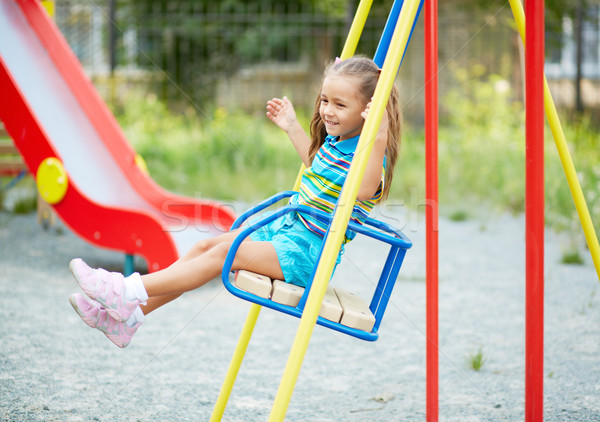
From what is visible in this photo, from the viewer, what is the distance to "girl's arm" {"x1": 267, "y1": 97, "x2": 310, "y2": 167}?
2246mm

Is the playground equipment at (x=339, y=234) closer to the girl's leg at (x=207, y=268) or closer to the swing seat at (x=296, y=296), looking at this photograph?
the swing seat at (x=296, y=296)

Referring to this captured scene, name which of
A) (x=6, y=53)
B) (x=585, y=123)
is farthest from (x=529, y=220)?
(x=585, y=123)

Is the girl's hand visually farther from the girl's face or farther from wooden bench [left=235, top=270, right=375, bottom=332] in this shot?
wooden bench [left=235, top=270, right=375, bottom=332]

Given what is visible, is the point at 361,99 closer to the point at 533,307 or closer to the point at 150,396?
the point at 533,307

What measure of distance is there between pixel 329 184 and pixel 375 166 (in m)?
0.23

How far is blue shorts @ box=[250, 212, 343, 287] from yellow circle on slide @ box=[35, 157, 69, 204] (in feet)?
7.78

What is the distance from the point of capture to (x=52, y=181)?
4.09 m

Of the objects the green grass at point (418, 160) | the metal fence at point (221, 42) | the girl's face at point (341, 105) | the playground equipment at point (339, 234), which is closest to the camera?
the playground equipment at point (339, 234)

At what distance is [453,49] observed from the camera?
12.7 m

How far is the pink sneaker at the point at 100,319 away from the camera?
1.88 meters

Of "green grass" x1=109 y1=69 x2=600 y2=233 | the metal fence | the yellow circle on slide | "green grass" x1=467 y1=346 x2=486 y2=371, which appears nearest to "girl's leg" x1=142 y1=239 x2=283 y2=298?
"green grass" x1=467 y1=346 x2=486 y2=371

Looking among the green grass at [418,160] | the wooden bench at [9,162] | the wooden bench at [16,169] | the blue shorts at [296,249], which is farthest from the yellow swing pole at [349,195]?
the wooden bench at [9,162]

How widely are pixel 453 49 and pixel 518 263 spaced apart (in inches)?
344

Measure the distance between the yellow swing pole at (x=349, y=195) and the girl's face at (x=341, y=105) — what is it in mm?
301
